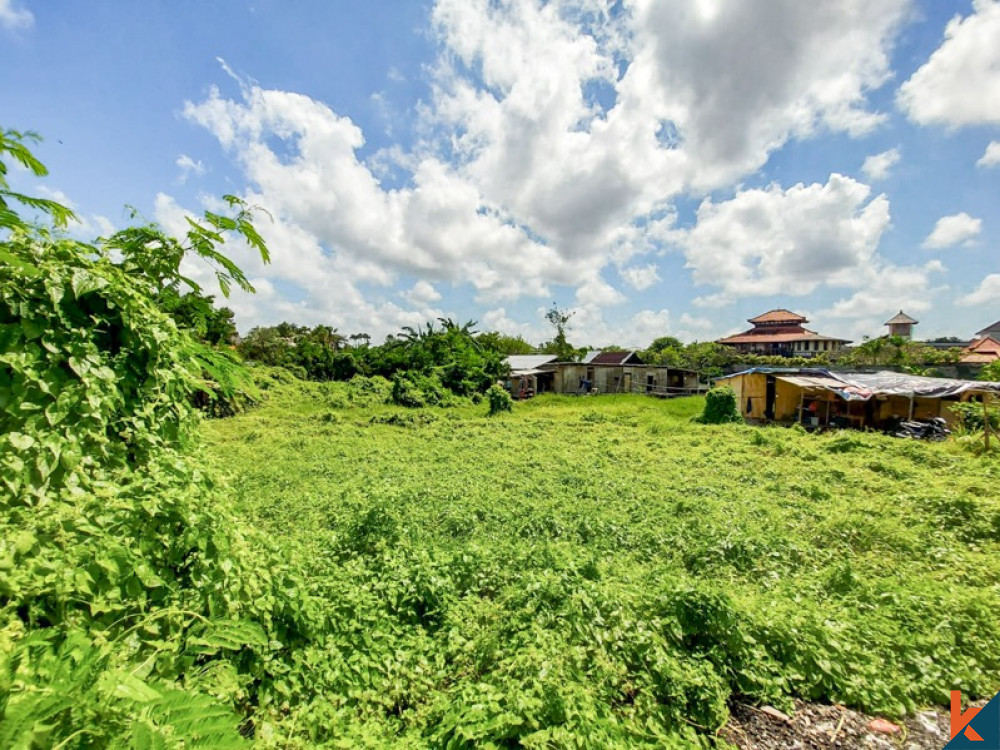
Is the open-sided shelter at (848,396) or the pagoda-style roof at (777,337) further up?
the pagoda-style roof at (777,337)

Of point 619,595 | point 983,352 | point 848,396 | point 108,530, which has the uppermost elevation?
point 983,352

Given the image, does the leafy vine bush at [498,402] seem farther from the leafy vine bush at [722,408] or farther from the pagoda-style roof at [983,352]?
the pagoda-style roof at [983,352]

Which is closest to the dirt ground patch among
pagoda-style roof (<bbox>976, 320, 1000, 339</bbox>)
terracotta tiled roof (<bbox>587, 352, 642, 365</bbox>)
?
terracotta tiled roof (<bbox>587, 352, 642, 365</bbox>)

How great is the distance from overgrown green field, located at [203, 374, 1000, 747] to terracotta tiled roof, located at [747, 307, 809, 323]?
198ft

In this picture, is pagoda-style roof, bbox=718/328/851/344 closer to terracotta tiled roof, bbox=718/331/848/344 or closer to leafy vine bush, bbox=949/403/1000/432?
terracotta tiled roof, bbox=718/331/848/344

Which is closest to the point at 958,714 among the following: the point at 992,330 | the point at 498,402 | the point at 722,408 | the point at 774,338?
the point at 722,408

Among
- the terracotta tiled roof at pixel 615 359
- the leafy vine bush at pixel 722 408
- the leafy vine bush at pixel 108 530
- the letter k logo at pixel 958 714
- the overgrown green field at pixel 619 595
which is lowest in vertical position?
the letter k logo at pixel 958 714

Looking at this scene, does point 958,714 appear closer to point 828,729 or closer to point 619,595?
point 828,729

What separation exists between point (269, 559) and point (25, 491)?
1387mm

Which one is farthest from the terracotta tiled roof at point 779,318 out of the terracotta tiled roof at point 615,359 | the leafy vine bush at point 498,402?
the leafy vine bush at point 498,402

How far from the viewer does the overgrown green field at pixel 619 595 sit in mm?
2738

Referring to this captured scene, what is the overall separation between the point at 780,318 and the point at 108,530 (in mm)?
73471

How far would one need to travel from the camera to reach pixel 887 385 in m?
15.7

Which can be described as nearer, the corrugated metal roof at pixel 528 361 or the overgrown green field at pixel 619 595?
the overgrown green field at pixel 619 595
